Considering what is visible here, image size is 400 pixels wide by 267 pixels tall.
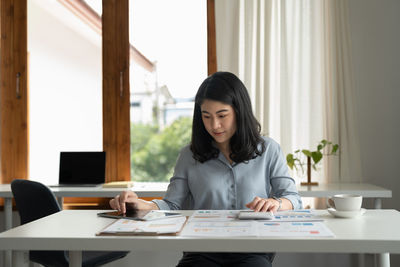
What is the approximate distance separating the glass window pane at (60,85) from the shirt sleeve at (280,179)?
1.89 m

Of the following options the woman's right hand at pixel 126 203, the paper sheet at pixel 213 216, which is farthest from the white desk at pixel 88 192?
the paper sheet at pixel 213 216

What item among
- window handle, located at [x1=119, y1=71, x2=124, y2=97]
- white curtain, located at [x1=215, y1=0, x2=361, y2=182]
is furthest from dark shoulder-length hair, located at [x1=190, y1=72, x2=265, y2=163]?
window handle, located at [x1=119, y1=71, x2=124, y2=97]

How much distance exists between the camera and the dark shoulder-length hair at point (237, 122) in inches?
73.4

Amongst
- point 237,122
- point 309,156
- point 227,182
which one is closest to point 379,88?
point 309,156

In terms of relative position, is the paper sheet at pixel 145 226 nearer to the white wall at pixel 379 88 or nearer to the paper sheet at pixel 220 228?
the paper sheet at pixel 220 228

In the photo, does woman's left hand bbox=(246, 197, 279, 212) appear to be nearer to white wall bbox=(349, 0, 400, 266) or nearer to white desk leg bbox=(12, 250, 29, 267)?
white desk leg bbox=(12, 250, 29, 267)

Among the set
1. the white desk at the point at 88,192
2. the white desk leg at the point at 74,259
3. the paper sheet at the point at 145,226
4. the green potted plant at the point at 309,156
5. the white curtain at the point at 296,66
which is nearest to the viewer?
the paper sheet at the point at 145,226

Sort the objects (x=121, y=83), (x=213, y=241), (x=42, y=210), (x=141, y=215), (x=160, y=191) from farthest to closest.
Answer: (x=121, y=83) → (x=160, y=191) → (x=42, y=210) → (x=141, y=215) → (x=213, y=241)

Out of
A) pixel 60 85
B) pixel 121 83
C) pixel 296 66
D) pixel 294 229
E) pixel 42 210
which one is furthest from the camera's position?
pixel 60 85

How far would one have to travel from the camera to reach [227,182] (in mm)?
1871

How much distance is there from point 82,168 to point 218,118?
1673 mm

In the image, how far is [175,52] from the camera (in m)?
3.43

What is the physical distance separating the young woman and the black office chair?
1.67ft

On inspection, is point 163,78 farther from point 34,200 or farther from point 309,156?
point 34,200
